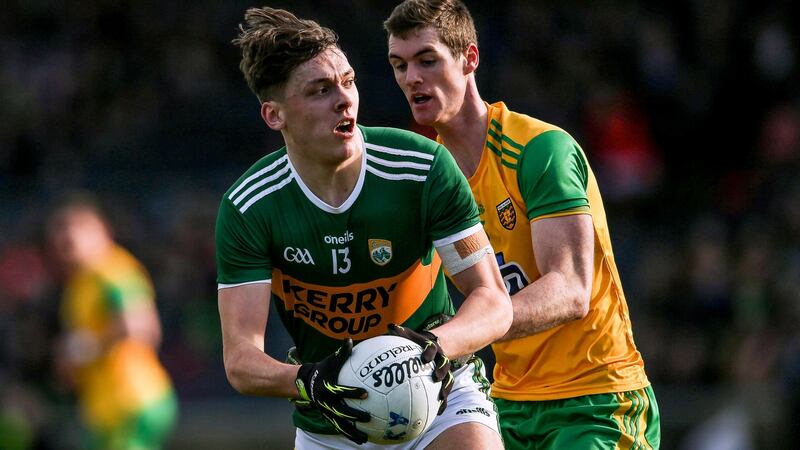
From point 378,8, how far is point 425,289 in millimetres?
11017

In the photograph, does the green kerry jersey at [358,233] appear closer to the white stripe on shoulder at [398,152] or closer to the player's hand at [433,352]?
the white stripe on shoulder at [398,152]

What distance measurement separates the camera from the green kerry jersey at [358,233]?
16.5 ft

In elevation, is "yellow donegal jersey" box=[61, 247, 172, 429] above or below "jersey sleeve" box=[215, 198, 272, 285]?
below

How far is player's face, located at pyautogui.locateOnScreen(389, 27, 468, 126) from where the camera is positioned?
5.90 m

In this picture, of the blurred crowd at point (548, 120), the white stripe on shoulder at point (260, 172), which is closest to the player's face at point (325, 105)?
the white stripe on shoulder at point (260, 172)

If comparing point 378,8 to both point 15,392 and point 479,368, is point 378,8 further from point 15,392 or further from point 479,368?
point 479,368

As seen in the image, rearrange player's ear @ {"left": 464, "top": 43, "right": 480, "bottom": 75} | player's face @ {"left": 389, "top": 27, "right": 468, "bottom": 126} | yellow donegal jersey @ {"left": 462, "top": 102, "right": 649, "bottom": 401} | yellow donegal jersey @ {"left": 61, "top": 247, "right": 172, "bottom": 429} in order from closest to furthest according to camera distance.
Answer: yellow donegal jersey @ {"left": 462, "top": 102, "right": 649, "bottom": 401}
player's face @ {"left": 389, "top": 27, "right": 468, "bottom": 126}
player's ear @ {"left": 464, "top": 43, "right": 480, "bottom": 75}
yellow donegal jersey @ {"left": 61, "top": 247, "right": 172, "bottom": 429}

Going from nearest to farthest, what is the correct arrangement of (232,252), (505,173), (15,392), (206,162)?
(232,252) → (505,173) → (15,392) → (206,162)

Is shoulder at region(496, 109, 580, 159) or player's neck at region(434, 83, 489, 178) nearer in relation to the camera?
shoulder at region(496, 109, 580, 159)

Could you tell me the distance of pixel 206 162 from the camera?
14383 mm

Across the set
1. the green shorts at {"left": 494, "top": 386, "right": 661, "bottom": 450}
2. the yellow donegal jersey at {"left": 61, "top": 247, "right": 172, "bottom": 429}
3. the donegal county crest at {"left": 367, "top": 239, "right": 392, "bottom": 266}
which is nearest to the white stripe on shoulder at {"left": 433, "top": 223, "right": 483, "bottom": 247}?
the donegal county crest at {"left": 367, "top": 239, "right": 392, "bottom": 266}

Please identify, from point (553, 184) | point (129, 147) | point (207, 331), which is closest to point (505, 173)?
point (553, 184)

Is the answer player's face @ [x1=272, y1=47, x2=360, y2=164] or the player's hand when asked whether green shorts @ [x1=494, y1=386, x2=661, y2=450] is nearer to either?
the player's hand

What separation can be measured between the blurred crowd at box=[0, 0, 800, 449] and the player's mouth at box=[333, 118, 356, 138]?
6.62 meters
